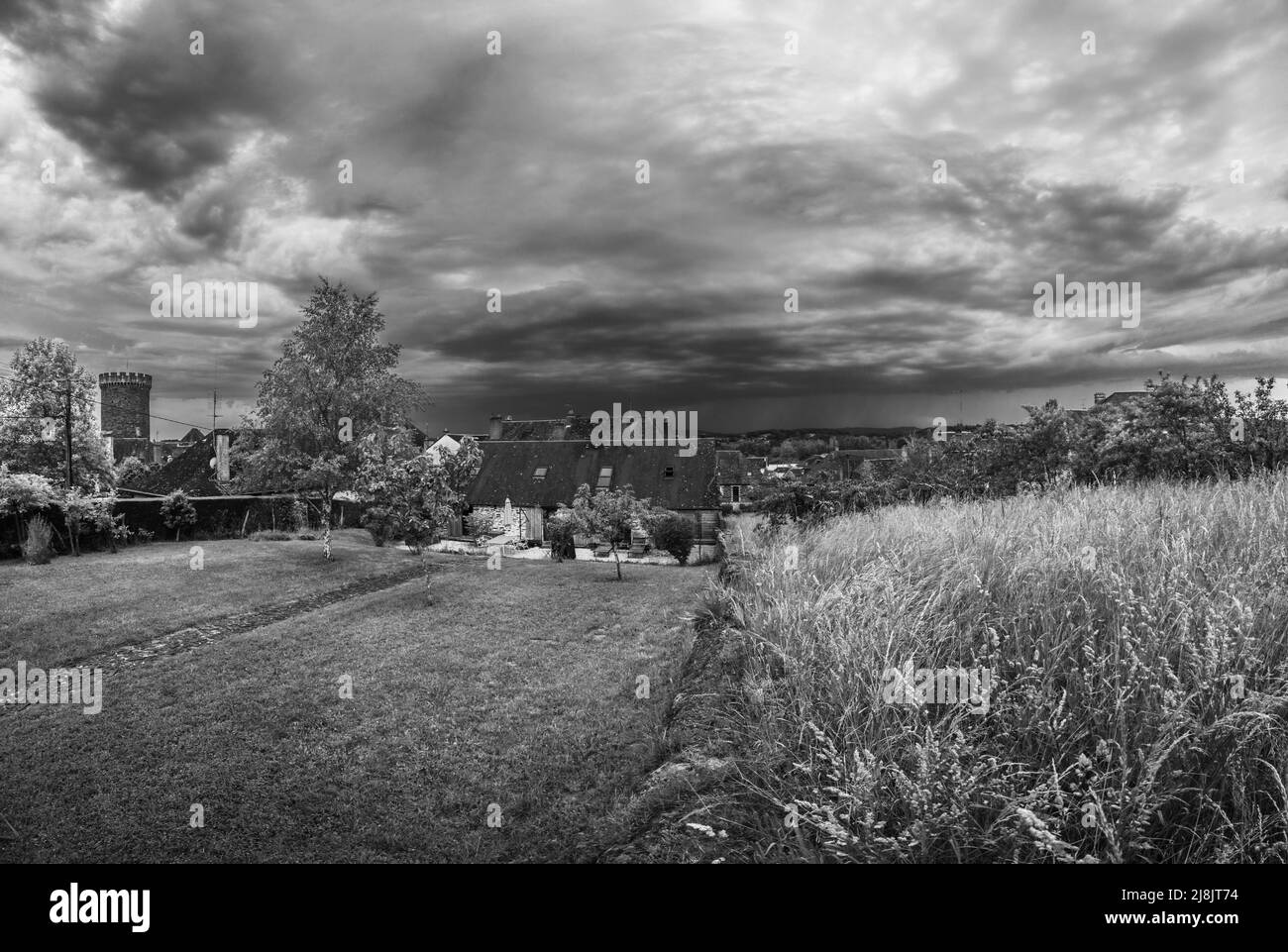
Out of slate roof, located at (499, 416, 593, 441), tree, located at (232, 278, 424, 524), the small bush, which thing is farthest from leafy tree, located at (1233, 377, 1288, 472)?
slate roof, located at (499, 416, 593, 441)

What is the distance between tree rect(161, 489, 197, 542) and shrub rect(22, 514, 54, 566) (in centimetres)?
479

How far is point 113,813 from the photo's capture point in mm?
6215

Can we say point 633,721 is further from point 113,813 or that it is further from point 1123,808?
point 1123,808

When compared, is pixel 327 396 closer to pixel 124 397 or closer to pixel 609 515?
pixel 609 515

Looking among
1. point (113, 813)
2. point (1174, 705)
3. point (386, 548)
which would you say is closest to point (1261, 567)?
point (1174, 705)

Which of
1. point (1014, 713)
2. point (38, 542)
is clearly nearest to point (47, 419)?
point (38, 542)

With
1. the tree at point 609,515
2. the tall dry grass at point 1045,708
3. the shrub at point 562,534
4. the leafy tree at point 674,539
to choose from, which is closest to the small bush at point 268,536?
the shrub at point 562,534

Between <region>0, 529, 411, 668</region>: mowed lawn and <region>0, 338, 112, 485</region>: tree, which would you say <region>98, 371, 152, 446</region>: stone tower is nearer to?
<region>0, 338, 112, 485</region>: tree

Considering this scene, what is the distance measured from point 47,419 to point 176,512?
45.9 feet

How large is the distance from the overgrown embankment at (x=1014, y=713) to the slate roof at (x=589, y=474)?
35.0 m

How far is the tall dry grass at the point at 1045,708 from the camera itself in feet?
8.45

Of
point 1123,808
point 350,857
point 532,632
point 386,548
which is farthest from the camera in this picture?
point 386,548

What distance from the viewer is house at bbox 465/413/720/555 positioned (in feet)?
134

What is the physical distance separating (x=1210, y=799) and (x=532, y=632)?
13.1 metres
